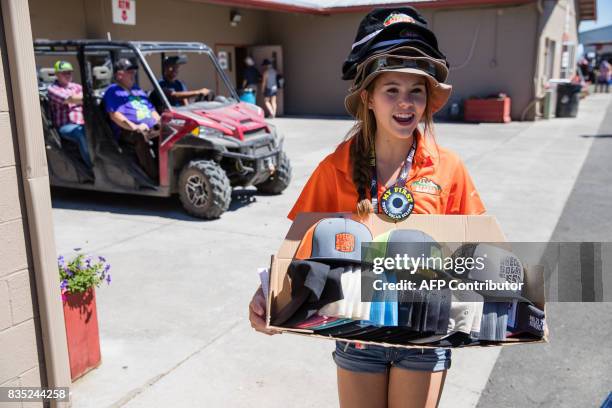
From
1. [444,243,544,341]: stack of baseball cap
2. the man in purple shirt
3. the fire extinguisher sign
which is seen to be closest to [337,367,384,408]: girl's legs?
[444,243,544,341]: stack of baseball cap

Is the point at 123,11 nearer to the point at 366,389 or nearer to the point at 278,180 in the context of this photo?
the point at 278,180

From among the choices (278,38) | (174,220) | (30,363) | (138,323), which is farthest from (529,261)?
(278,38)

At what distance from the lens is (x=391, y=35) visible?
73.5 inches

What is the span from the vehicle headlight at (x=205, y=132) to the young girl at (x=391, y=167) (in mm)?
4751

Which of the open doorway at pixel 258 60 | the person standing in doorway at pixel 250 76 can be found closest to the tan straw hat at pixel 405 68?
the person standing in doorway at pixel 250 76

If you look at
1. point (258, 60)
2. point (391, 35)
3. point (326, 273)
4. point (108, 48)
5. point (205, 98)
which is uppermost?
point (258, 60)

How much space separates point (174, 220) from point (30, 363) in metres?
4.01

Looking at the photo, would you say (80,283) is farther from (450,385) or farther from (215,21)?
(215,21)

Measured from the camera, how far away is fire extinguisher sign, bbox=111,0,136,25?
12.0 meters

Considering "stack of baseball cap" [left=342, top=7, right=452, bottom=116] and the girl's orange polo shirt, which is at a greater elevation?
"stack of baseball cap" [left=342, top=7, right=452, bottom=116]

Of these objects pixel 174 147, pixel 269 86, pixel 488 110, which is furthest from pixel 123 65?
pixel 488 110

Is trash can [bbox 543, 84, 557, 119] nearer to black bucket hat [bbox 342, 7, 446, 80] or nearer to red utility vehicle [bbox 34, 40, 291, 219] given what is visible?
red utility vehicle [bbox 34, 40, 291, 219]

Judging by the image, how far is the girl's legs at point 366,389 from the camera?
6.38 feet

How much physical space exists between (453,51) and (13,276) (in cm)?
1698
